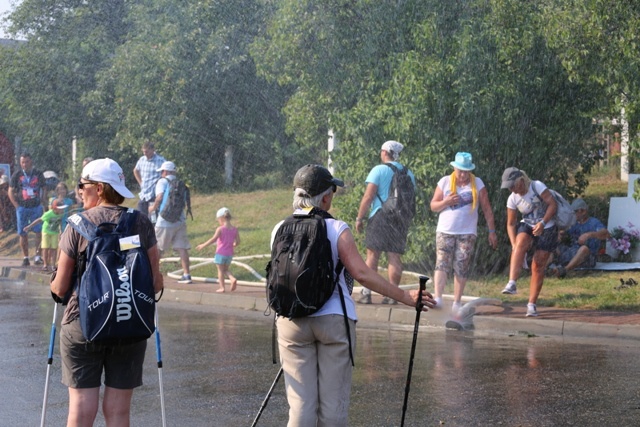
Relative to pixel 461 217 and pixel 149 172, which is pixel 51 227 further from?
pixel 461 217

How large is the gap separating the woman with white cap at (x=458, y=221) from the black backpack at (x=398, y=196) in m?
0.51

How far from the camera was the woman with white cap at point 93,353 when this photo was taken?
503 centimetres

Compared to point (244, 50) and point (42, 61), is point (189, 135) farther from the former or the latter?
point (42, 61)

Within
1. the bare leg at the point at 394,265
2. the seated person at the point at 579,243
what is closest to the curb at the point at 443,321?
the bare leg at the point at 394,265

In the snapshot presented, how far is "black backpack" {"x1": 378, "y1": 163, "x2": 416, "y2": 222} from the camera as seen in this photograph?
12.5m

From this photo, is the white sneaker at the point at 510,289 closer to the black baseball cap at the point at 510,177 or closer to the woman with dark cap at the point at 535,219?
the woman with dark cap at the point at 535,219

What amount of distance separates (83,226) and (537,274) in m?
8.14

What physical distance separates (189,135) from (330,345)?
24473 millimetres

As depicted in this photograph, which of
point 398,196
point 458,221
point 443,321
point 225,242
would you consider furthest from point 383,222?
point 225,242

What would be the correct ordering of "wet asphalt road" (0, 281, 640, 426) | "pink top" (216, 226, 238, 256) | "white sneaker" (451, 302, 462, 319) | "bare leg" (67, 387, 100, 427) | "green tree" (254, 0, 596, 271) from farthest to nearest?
"pink top" (216, 226, 238, 256), "green tree" (254, 0, 596, 271), "white sneaker" (451, 302, 462, 319), "wet asphalt road" (0, 281, 640, 426), "bare leg" (67, 387, 100, 427)

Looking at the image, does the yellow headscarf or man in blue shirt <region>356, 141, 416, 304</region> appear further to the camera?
man in blue shirt <region>356, 141, 416, 304</region>

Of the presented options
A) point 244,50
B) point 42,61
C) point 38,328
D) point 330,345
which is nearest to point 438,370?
point 330,345

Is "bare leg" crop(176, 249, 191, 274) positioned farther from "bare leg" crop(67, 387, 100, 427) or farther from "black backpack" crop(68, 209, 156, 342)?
"black backpack" crop(68, 209, 156, 342)

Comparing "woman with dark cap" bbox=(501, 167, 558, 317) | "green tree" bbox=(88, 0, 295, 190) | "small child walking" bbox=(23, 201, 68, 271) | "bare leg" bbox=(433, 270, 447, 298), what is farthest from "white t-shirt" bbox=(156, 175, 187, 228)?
"green tree" bbox=(88, 0, 295, 190)
